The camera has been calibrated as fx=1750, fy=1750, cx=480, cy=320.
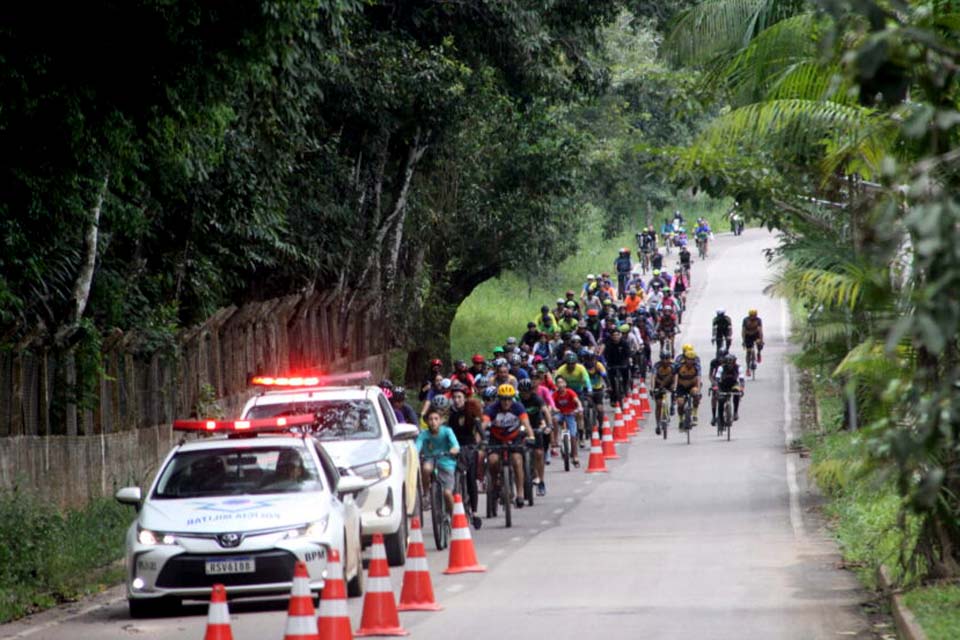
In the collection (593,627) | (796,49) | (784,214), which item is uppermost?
(796,49)

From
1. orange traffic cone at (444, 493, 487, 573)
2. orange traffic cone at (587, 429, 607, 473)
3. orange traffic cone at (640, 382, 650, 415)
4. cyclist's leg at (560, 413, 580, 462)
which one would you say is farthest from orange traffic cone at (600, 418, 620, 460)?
orange traffic cone at (444, 493, 487, 573)

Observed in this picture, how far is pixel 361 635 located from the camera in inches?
490

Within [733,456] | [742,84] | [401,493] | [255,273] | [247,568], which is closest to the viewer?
[247,568]

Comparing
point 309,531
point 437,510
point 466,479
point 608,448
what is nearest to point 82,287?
point 466,479

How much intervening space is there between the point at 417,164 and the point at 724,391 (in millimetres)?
7954

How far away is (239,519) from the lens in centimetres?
1371

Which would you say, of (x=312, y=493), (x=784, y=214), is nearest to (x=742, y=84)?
(x=784, y=214)

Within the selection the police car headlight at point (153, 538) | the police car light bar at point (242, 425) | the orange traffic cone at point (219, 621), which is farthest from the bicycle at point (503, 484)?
the orange traffic cone at point (219, 621)

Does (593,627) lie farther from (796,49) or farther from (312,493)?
(796,49)

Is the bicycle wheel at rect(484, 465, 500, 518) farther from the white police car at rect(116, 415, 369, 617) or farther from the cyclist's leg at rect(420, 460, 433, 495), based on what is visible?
the white police car at rect(116, 415, 369, 617)

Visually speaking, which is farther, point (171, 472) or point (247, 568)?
point (171, 472)

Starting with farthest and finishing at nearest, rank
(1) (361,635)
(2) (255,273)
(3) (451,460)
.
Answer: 1. (2) (255,273)
2. (3) (451,460)
3. (1) (361,635)

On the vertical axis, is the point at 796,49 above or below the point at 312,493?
above

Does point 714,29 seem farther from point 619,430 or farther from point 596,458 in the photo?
point 619,430
